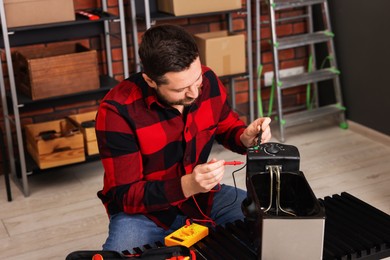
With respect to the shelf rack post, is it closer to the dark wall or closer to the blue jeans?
the blue jeans

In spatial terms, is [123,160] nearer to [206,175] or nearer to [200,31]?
[206,175]

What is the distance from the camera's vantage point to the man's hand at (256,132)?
5.94ft

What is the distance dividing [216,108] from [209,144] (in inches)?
4.8

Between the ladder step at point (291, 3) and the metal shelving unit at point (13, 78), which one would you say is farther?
the ladder step at point (291, 3)

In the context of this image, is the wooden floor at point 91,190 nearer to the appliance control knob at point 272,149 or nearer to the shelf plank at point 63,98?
the shelf plank at point 63,98

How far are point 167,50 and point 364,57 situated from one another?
235 cm

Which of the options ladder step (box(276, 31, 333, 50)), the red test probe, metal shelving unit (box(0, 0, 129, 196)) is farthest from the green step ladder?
the red test probe

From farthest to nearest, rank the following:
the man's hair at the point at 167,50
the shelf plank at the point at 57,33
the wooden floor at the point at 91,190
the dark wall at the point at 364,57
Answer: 1. the dark wall at the point at 364,57
2. the shelf plank at the point at 57,33
3. the wooden floor at the point at 91,190
4. the man's hair at the point at 167,50

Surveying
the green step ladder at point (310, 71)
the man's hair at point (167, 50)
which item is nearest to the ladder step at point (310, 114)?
the green step ladder at point (310, 71)

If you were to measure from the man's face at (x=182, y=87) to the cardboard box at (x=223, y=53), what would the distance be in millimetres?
1684

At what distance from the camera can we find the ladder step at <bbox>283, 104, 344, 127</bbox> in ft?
12.6

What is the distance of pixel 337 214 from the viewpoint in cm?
164

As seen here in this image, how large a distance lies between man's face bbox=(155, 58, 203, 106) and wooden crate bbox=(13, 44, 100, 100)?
142 centimetres

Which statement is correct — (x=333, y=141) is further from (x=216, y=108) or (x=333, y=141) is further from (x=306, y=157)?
(x=216, y=108)
